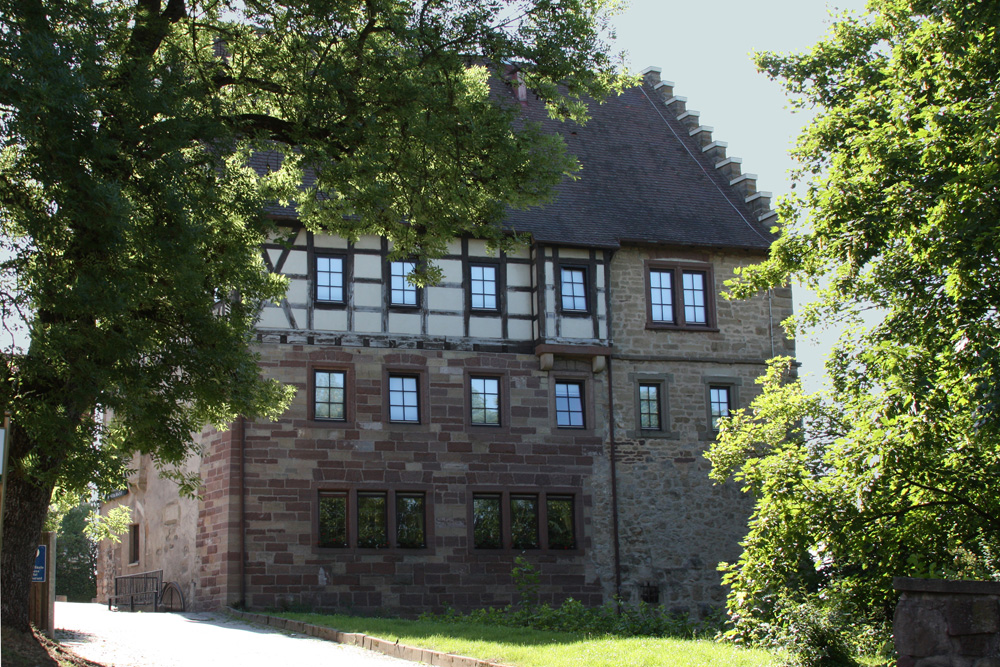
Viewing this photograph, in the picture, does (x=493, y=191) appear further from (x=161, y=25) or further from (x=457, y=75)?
→ (x=161, y=25)

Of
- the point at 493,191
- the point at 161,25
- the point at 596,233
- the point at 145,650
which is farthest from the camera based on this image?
the point at 596,233

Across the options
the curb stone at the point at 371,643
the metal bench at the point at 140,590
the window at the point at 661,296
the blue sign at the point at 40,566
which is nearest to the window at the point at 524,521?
the window at the point at 661,296

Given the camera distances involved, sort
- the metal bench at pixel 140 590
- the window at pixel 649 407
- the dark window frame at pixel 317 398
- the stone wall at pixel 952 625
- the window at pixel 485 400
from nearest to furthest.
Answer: the stone wall at pixel 952 625
the dark window frame at pixel 317 398
the window at pixel 485 400
the metal bench at pixel 140 590
the window at pixel 649 407

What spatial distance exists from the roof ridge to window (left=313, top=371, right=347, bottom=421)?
389 inches

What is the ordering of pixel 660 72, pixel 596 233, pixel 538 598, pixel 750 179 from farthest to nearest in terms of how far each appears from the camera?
pixel 660 72, pixel 750 179, pixel 596 233, pixel 538 598

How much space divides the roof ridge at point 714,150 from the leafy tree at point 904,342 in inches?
556

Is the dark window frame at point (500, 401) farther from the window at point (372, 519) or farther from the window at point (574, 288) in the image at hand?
the window at point (574, 288)

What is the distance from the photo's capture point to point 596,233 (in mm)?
23109

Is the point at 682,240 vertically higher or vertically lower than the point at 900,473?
higher

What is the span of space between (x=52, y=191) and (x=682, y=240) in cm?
1634

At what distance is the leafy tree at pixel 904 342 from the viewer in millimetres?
9117

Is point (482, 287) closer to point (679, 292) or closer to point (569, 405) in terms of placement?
point (569, 405)

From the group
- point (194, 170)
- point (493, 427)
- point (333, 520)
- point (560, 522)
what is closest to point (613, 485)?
point (560, 522)

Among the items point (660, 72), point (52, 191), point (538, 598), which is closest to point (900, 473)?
point (52, 191)
